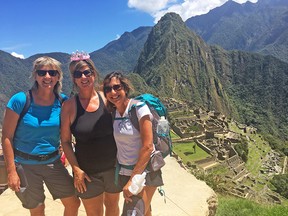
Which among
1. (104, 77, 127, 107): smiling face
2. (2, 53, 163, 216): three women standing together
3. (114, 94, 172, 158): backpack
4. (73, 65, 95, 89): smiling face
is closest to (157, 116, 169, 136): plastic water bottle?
(114, 94, 172, 158): backpack

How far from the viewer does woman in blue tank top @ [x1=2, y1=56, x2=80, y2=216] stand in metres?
3.83

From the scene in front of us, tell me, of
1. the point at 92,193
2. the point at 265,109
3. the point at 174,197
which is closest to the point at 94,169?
the point at 92,193

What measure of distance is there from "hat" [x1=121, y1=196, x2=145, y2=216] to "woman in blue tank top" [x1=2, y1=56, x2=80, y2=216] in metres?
0.84

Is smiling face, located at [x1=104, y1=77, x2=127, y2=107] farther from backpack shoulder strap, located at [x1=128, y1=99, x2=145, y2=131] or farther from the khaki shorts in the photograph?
the khaki shorts

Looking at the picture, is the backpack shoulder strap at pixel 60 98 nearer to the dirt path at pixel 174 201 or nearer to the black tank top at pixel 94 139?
the black tank top at pixel 94 139

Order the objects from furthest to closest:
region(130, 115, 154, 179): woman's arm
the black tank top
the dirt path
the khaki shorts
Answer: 1. the dirt path
2. the khaki shorts
3. the black tank top
4. region(130, 115, 154, 179): woman's arm

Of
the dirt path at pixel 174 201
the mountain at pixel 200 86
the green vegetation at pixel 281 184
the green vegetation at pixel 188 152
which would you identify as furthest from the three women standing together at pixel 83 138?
the mountain at pixel 200 86

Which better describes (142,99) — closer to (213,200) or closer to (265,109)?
(213,200)

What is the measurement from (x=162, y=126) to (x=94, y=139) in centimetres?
80

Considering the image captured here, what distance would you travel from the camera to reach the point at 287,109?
168500mm

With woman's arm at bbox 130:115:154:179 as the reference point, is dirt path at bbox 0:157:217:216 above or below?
below

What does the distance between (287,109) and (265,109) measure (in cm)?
1218

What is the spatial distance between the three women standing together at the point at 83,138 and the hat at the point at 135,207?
0.19ft

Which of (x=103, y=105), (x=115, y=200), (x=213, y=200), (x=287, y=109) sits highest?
(x=103, y=105)
